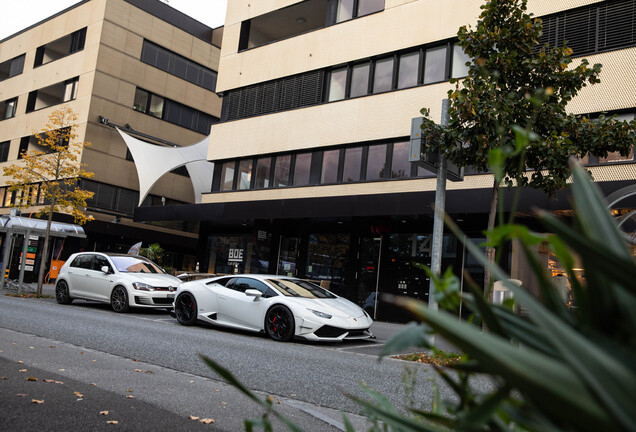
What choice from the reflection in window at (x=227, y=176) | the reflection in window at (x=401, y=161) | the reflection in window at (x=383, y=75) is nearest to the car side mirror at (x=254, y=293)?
the reflection in window at (x=401, y=161)

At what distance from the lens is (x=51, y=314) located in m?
12.1

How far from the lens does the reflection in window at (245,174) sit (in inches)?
894

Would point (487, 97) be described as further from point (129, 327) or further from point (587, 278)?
point (587, 278)

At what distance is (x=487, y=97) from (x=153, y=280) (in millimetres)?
9607

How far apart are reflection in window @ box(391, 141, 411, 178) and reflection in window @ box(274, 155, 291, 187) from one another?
16.0ft

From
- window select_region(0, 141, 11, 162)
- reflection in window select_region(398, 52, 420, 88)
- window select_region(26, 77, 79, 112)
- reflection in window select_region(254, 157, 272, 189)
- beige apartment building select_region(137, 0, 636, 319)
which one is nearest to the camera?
beige apartment building select_region(137, 0, 636, 319)

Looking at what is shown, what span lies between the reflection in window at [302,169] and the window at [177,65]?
18.8 metres

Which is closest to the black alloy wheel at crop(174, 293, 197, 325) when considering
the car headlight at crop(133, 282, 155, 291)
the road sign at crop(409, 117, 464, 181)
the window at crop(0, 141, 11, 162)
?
the car headlight at crop(133, 282, 155, 291)

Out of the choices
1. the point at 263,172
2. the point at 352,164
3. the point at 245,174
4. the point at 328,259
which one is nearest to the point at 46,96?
the point at 245,174

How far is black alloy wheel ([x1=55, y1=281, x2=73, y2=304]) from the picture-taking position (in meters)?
15.5

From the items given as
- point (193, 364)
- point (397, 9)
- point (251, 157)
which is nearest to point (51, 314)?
point (193, 364)

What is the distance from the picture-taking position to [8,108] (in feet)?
→ 132

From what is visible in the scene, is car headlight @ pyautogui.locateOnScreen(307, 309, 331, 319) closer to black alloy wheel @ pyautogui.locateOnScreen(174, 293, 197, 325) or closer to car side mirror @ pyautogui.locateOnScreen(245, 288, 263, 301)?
car side mirror @ pyautogui.locateOnScreen(245, 288, 263, 301)

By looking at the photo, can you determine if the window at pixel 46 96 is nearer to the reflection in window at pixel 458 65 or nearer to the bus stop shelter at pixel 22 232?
the bus stop shelter at pixel 22 232
